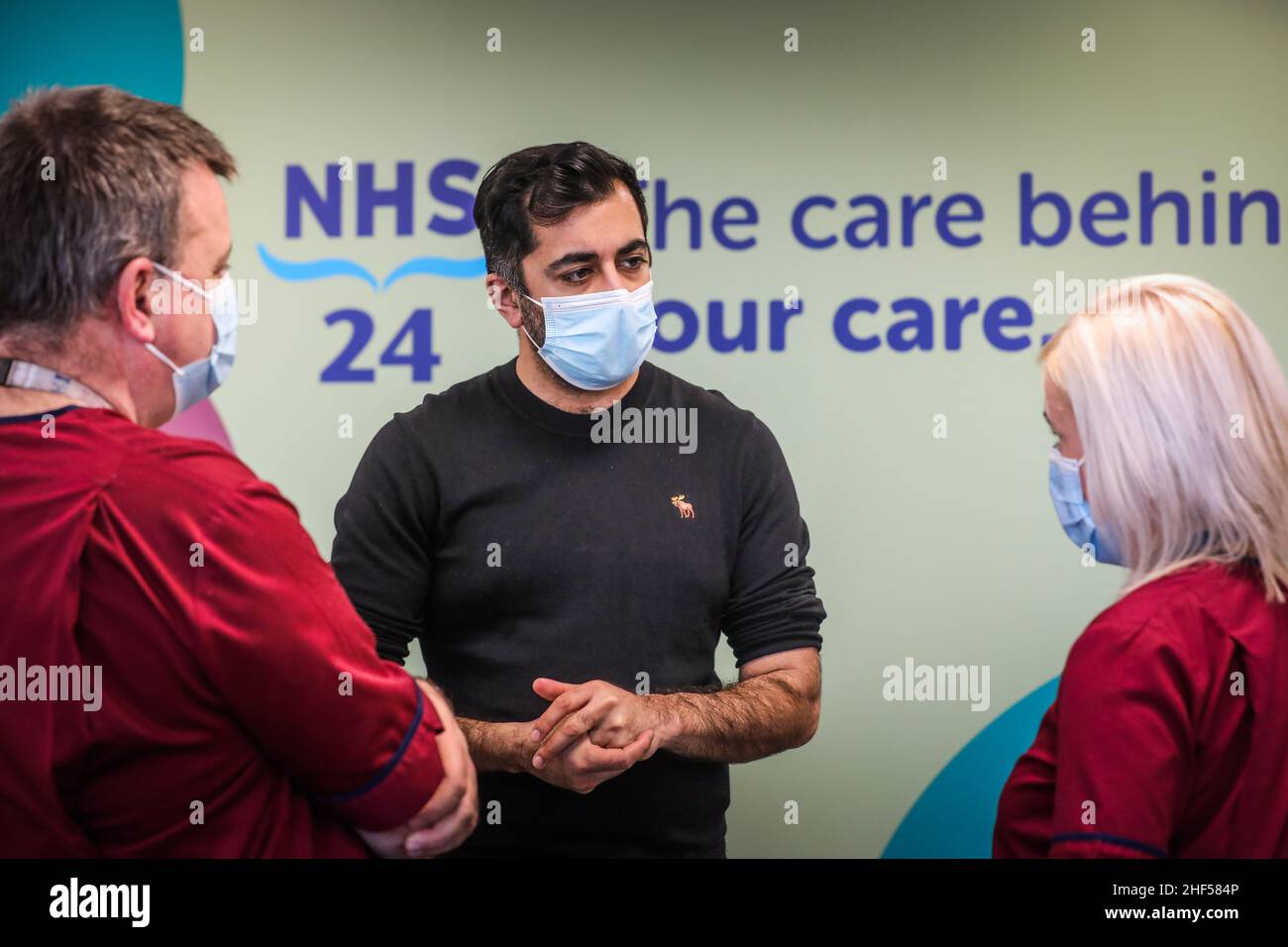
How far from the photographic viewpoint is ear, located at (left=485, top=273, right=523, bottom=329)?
229 cm

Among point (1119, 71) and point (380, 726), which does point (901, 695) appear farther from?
point (380, 726)

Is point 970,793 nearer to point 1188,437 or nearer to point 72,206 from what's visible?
point 1188,437

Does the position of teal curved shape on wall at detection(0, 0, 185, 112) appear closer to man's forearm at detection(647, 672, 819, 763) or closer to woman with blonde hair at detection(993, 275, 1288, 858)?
man's forearm at detection(647, 672, 819, 763)

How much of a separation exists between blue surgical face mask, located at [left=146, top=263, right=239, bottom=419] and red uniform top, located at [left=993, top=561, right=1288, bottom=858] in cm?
118

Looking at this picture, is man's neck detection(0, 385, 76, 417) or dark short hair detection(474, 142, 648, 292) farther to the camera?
dark short hair detection(474, 142, 648, 292)

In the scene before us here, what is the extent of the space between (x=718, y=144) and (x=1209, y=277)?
134 centimetres

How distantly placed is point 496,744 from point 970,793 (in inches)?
60.9

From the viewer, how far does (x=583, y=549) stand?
2141 mm

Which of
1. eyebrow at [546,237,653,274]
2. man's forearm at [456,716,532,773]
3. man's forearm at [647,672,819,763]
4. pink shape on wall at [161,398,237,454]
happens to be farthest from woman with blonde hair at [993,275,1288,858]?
pink shape on wall at [161,398,237,454]

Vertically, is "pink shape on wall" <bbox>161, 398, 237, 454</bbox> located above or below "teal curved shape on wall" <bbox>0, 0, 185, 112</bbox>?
below

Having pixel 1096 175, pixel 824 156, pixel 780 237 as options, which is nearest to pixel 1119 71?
pixel 1096 175

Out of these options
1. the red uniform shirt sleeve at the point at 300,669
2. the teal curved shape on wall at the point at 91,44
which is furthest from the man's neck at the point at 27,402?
the teal curved shape on wall at the point at 91,44

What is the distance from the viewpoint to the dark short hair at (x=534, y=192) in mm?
2221

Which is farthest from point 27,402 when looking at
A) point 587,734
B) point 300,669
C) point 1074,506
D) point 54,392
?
point 1074,506
